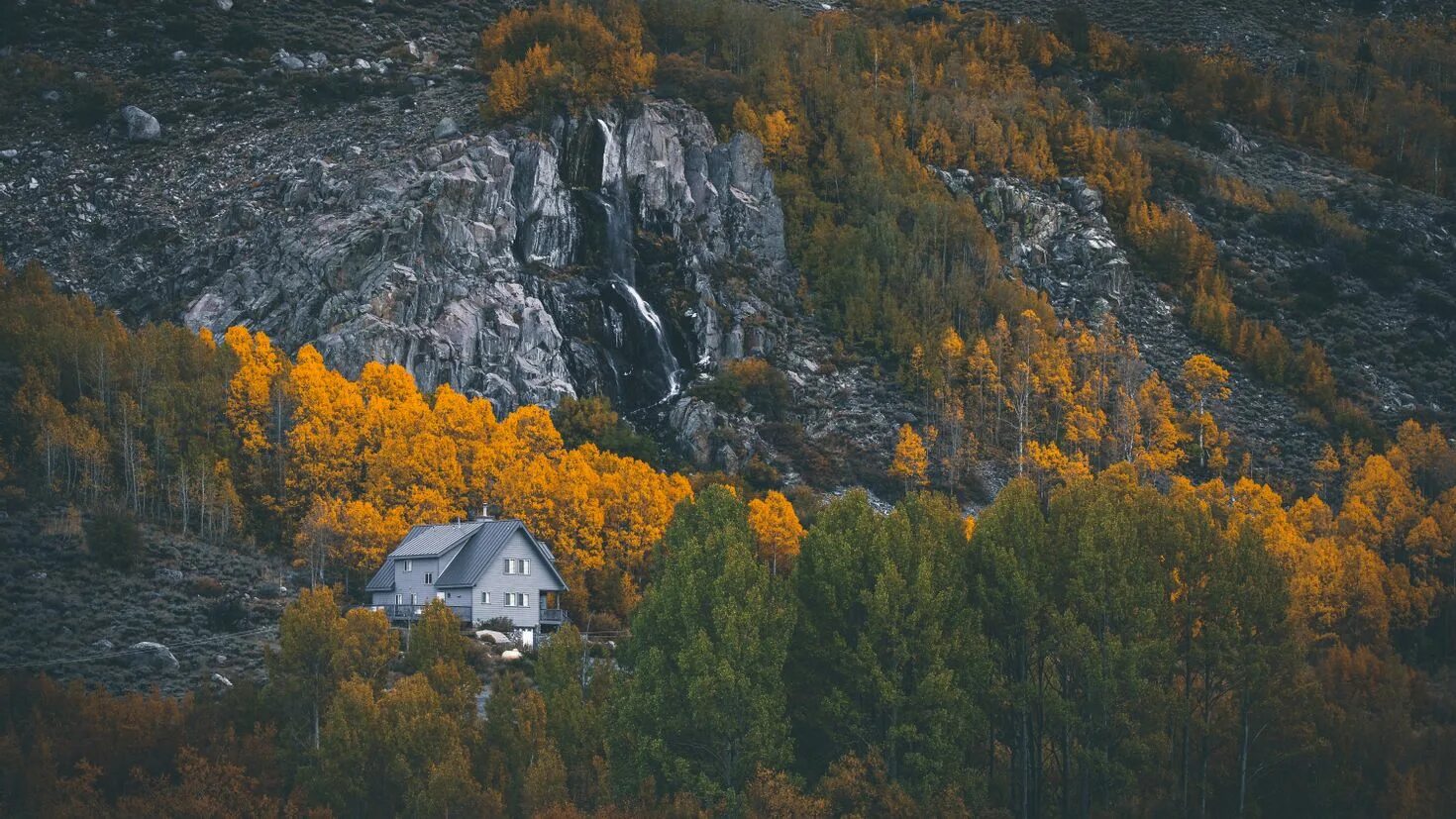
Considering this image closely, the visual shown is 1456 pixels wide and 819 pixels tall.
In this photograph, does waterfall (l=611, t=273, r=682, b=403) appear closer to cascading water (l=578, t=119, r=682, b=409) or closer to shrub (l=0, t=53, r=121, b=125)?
cascading water (l=578, t=119, r=682, b=409)

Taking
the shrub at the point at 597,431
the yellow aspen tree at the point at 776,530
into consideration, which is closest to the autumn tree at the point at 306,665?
the yellow aspen tree at the point at 776,530

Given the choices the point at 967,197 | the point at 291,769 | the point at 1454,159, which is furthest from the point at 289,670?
the point at 1454,159

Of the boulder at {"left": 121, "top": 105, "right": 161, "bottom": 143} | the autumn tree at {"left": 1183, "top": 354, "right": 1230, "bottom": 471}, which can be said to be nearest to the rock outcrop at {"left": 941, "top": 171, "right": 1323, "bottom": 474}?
the autumn tree at {"left": 1183, "top": 354, "right": 1230, "bottom": 471}

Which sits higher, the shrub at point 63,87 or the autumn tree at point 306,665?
the shrub at point 63,87

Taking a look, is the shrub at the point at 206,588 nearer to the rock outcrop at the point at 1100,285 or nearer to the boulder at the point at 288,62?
the rock outcrop at the point at 1100,285

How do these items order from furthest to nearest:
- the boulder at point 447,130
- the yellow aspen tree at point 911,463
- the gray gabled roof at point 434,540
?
1. the boulder at point 447,130
2. the yellow aspen tree at point 911,463
3. the gray gabled roof at point 434,540

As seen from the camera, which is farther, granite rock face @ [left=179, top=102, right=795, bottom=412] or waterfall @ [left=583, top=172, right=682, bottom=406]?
waterfall @ [left=583, top=172, right=682, bottom=406]

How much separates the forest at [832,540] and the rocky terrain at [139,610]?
2.43 meters

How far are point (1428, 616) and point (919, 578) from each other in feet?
187

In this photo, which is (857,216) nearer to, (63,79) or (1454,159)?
(63,79)

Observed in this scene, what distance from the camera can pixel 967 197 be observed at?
501ft

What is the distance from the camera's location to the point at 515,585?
83625 millimetres

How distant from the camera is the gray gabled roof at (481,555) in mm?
82625

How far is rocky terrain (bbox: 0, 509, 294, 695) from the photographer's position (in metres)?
65.0
